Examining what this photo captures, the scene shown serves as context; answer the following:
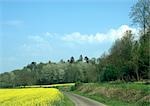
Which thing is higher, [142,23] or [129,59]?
[142,23]

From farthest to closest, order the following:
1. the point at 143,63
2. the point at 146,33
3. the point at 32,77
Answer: the point at 32,77
the point at 143,63
the point at 146,33

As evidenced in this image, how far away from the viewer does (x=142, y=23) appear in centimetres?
5447

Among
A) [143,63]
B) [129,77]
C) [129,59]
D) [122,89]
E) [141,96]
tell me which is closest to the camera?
[141,96]

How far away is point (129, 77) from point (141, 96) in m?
37.2

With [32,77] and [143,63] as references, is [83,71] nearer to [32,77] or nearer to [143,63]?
[32,77]

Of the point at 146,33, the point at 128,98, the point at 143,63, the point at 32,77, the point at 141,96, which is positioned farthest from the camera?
the point at 32,77

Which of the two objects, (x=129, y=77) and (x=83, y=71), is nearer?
(x=129, y=77)

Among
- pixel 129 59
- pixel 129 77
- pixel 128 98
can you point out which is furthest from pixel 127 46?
pixel 128 98

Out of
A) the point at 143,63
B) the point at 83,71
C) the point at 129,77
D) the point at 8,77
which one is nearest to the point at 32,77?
the point at 8,77

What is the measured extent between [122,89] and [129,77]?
2946cm

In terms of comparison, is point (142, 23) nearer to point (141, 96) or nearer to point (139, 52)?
point (139, 52)

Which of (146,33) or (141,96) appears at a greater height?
(146,33)

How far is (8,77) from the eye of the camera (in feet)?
474

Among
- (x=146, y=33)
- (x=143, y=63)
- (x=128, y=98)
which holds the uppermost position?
(x=146, y=33)
